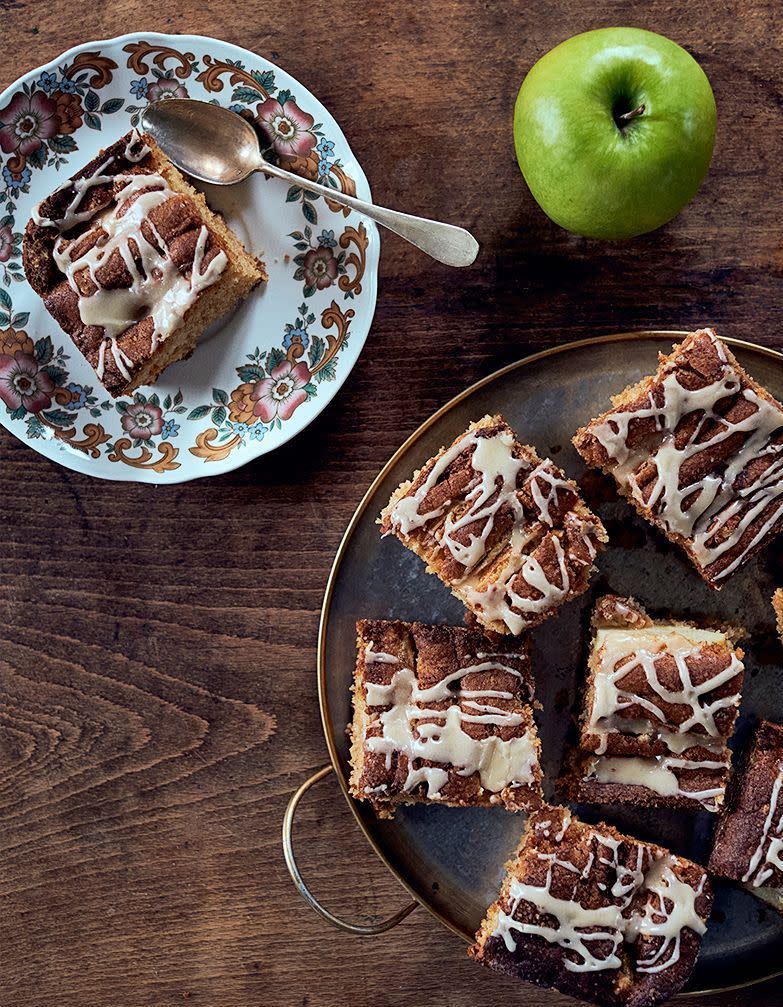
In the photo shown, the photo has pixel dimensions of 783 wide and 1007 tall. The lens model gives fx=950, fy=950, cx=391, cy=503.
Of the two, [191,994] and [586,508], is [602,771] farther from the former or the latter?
[191,994]

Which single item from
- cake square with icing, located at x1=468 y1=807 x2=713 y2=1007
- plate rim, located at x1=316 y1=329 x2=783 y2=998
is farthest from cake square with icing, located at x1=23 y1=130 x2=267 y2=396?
cake square with icing, located at x1=468 y1=807 x2=713 y2=1007

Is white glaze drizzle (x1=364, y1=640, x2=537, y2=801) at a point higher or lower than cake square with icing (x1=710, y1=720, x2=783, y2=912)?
higher

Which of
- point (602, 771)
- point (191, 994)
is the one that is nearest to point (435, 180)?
point (602, 771)

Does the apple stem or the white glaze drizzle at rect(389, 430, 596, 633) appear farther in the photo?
the white glaze drizzle at rect(389, 430, 596, 633)

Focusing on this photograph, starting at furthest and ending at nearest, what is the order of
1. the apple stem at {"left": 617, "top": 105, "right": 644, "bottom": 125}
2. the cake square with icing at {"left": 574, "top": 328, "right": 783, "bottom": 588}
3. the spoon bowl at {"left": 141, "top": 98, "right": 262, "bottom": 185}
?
the spoon bowl at {"left": 141, "top": 98, "right": 262, "bottom": 185} < the cake square with icing at {"left": 574, "top": 328, "right": 783, "bottom": 588} < the apple stem at {"left": 617, "top": 105, "right": 644, "bottom": 125}

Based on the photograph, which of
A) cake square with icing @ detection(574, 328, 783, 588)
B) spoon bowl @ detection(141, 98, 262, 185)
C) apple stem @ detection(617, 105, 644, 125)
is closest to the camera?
apple stem @ detection(617, 105, 644, 125)

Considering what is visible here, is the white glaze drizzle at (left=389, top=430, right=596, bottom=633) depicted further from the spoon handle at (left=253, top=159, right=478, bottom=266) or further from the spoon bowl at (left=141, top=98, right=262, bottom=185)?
the spoon bowl at (left=141, top=98, right=262, bottom=185)

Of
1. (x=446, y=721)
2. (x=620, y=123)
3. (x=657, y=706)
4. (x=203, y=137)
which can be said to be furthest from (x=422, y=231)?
(x=657, y=706)
